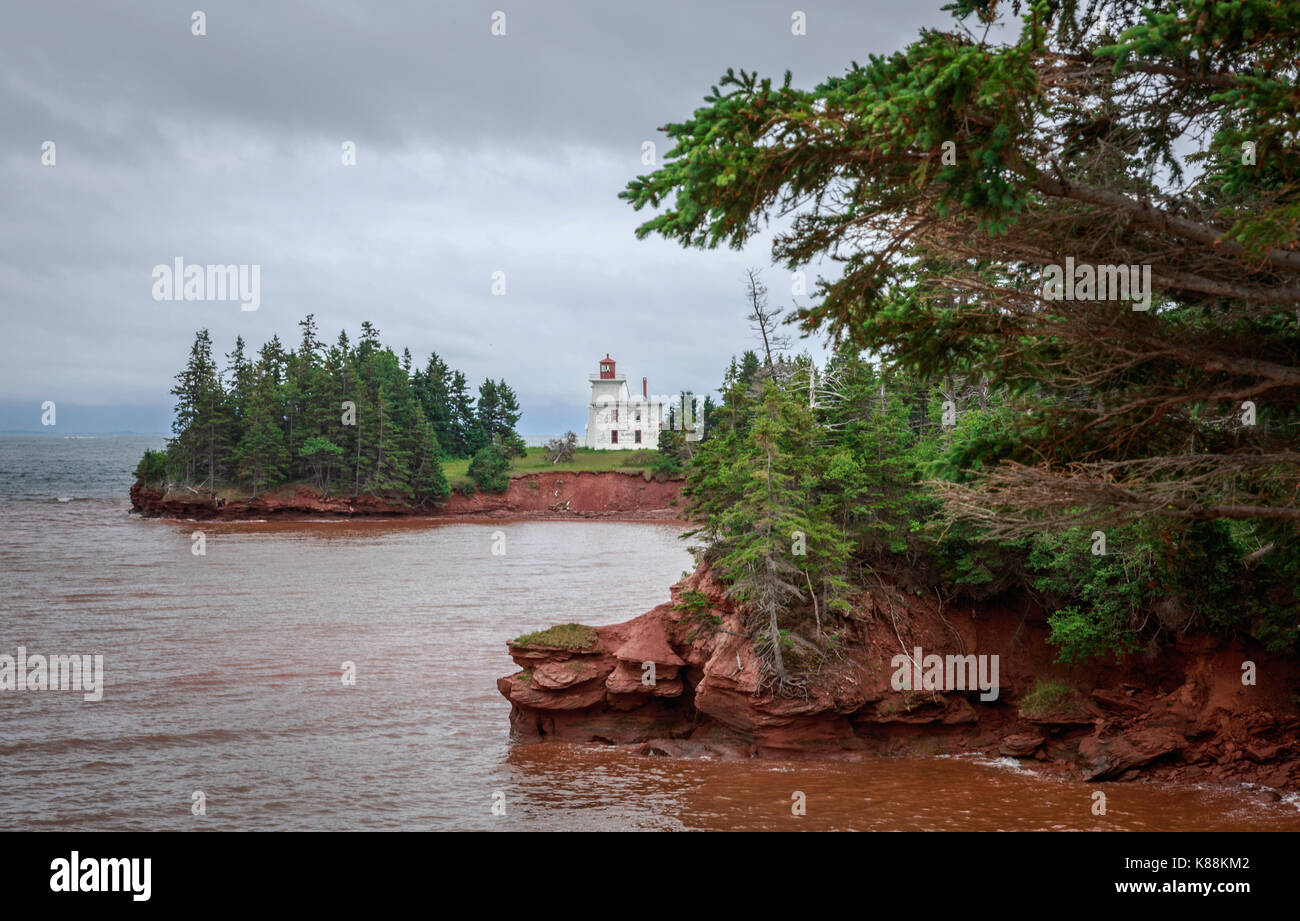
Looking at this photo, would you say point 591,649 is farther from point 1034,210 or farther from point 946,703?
point 1034,210

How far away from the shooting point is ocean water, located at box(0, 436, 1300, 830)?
1678 centimetres

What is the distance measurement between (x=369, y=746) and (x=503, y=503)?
61302 mm

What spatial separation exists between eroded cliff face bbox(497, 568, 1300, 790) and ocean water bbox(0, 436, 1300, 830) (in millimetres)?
782

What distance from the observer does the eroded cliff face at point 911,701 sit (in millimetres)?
18781

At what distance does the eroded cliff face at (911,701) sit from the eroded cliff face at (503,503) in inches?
2204

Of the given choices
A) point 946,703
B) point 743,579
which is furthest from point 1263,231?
point 946,703

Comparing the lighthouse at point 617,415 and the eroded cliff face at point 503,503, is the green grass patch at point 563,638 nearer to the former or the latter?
the eroded cliff face at point 503,503

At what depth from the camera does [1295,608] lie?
680 inches

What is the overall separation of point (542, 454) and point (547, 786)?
7922 cm
